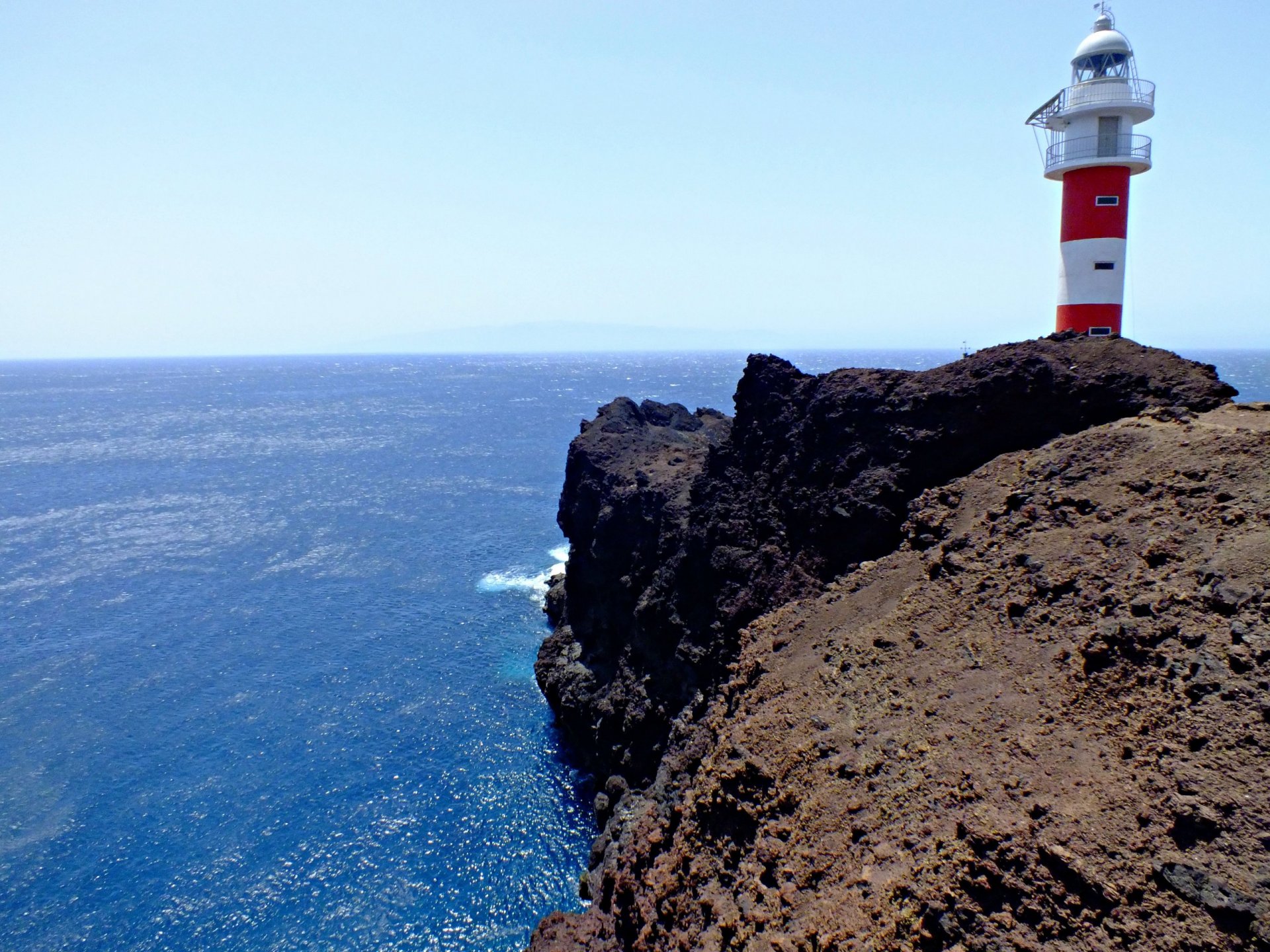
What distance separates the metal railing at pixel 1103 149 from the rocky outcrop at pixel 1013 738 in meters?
13.7

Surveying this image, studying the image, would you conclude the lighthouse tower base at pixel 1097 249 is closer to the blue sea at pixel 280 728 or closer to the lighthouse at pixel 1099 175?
the lighthouse at pixel 1099 175

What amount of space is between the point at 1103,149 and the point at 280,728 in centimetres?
4032

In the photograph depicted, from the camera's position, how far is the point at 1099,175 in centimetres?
2666

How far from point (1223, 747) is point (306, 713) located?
36138mm

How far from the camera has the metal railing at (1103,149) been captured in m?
26.2

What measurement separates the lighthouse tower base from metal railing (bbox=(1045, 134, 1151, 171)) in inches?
16.7

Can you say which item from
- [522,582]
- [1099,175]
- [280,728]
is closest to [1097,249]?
[1099,175]

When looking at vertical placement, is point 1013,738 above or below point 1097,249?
below

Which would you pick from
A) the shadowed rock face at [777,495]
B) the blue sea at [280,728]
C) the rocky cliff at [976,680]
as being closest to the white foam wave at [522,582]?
the blue sea at [280,728]

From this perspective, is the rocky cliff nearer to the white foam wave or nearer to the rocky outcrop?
the rocky outcrop

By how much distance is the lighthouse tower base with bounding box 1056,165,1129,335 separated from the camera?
2644 centimetres

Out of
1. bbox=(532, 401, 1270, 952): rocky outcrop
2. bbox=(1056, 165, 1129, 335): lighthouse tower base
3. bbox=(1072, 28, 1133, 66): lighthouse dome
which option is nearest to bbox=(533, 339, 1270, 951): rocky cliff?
bbox=(532, 401, 1270, 952): rocky outcrop

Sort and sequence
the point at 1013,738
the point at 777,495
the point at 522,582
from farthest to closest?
the point at 522,582 < the point at 777,495 < the point at 1013,738

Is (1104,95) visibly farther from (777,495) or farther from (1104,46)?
(777,495)
